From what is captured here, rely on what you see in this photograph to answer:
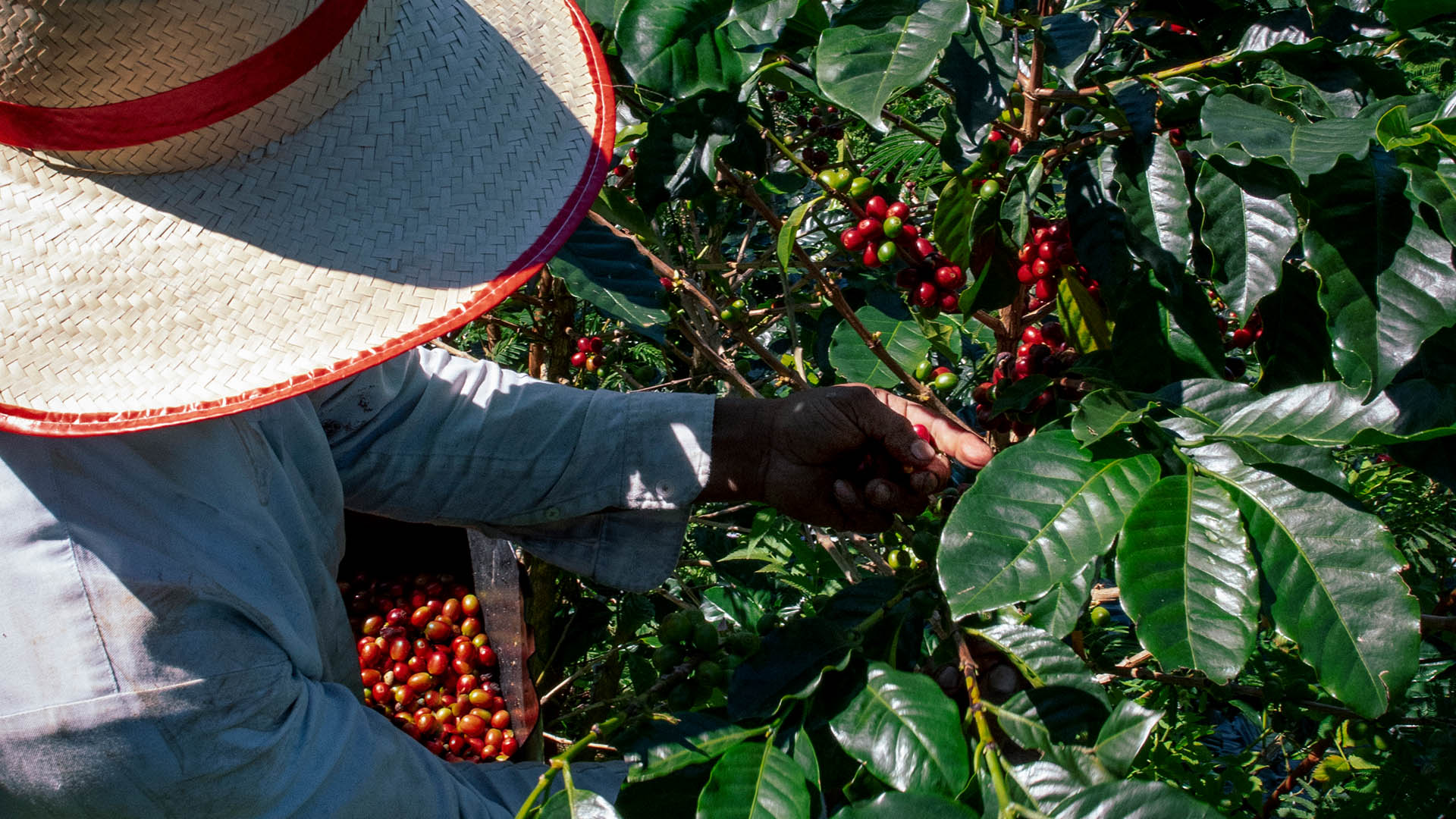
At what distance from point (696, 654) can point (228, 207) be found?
89 cm

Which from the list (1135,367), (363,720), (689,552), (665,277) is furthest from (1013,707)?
(689,552)

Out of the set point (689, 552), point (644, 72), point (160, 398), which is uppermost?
point (644, 72)

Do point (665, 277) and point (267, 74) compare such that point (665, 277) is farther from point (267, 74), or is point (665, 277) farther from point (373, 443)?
point (267, 74)

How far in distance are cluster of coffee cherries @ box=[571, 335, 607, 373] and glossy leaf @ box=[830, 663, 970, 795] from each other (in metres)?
1.75

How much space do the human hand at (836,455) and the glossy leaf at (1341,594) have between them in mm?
582

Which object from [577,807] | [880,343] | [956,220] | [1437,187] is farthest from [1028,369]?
[577,807]

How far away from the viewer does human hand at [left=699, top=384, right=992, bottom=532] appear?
5.38ft

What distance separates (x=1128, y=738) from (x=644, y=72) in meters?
0.94

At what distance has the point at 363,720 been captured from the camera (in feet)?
4.49

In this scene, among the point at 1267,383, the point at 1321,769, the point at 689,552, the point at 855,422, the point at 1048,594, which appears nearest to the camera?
the point at 1048,594

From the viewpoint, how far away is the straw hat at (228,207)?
987 millimetres

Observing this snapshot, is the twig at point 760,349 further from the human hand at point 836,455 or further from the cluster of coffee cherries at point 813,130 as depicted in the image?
the cluster of coffee cherries at point 813,130

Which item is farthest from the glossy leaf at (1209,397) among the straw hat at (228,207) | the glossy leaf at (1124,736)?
the straw hat at (228,207)

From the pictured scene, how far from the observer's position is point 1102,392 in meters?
1.14
